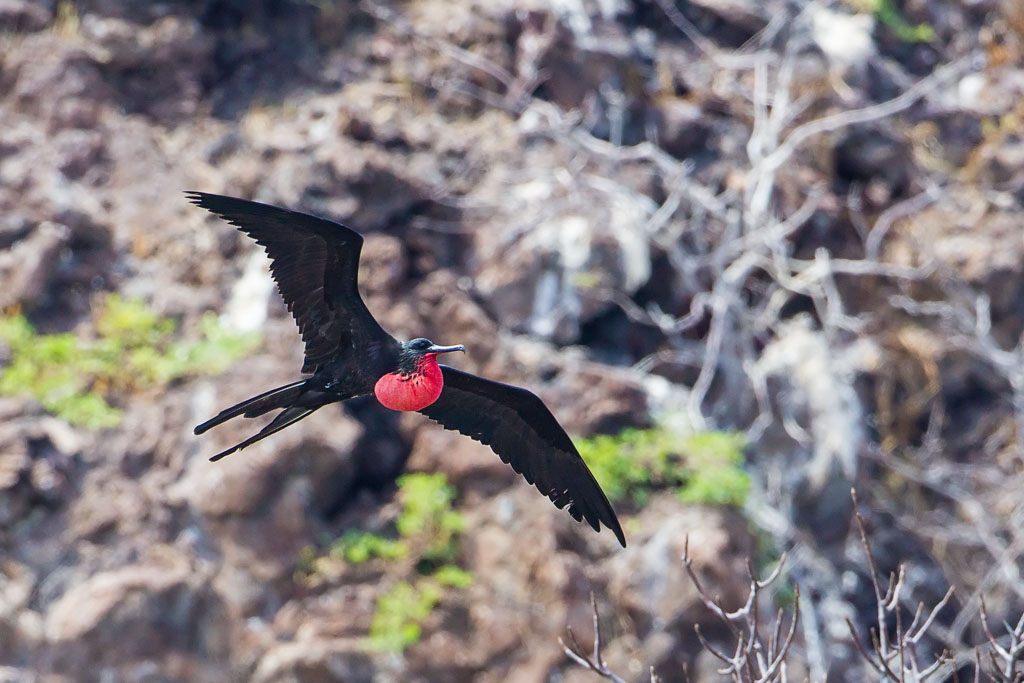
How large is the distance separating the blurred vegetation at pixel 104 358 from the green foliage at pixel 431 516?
3.39ft

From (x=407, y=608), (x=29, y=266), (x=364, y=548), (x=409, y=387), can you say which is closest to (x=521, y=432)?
(x=409, y=387)

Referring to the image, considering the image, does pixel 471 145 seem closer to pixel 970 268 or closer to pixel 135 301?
pixel 135 301

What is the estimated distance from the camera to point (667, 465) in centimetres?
560

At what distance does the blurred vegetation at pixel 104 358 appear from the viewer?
514 cm

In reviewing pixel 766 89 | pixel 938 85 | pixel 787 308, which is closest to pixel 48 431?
pixel 787 308

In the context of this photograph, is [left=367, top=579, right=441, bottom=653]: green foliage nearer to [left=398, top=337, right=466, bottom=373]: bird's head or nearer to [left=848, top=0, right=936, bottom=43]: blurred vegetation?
[left=398, top=337, right=466, bottom=373]: bird's head

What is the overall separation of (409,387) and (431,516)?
2071 millimetres

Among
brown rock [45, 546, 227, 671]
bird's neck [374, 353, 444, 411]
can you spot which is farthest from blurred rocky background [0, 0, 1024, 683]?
bird's neck [374, 353, 444, 411]

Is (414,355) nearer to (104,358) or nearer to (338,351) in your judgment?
(338,351)

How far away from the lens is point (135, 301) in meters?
5.68

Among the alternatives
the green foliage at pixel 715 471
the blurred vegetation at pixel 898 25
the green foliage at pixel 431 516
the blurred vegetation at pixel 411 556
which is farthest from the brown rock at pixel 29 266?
the blurred vegetation at pixel 898 25

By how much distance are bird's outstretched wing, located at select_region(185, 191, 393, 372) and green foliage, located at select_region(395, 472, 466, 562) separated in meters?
1.93

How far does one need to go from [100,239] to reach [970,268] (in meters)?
4.86

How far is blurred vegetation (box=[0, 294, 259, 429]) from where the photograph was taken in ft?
16.9
